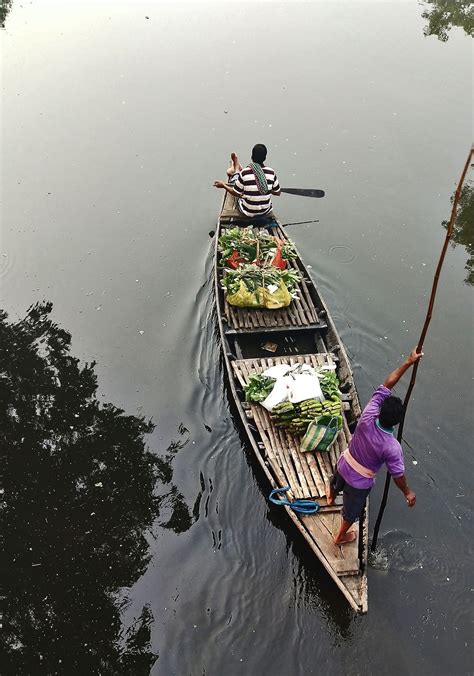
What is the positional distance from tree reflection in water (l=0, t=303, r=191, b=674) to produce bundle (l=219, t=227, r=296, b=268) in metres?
2.36

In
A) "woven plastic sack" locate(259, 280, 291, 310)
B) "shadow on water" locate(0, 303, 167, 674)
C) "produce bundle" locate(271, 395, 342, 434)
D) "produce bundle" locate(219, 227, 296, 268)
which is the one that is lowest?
"shadow on water" locate(0, 303, 167, 674)

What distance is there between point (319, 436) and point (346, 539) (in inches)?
41.3

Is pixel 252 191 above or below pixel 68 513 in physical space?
above

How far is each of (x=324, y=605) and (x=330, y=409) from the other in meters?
1.86

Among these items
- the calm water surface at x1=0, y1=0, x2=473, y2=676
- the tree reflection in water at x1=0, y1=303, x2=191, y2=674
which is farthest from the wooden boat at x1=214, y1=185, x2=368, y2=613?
the tree reflection in water at x1=0, y1=303, x2=191, y2=674

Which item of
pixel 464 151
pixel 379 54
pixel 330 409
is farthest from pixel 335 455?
pixel 379 54

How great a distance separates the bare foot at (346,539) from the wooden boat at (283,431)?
0.12ft

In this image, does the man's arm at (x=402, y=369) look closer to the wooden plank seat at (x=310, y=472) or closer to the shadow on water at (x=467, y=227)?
the wooden plank seat at (x=310, y=472)

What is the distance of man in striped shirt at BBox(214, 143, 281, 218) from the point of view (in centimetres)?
792

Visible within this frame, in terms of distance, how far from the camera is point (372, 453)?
448 centimetres

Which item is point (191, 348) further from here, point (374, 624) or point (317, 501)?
point (374, 624)

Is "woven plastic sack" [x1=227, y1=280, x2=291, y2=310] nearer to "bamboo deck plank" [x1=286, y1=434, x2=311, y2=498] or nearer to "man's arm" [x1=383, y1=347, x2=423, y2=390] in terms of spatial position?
"bamboo deck plank" [x1=286, y1=434, x2=311, y2=498]

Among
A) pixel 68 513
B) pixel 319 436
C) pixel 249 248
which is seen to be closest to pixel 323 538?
pixel 319 436

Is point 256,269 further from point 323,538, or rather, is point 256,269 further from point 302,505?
point 323,538
